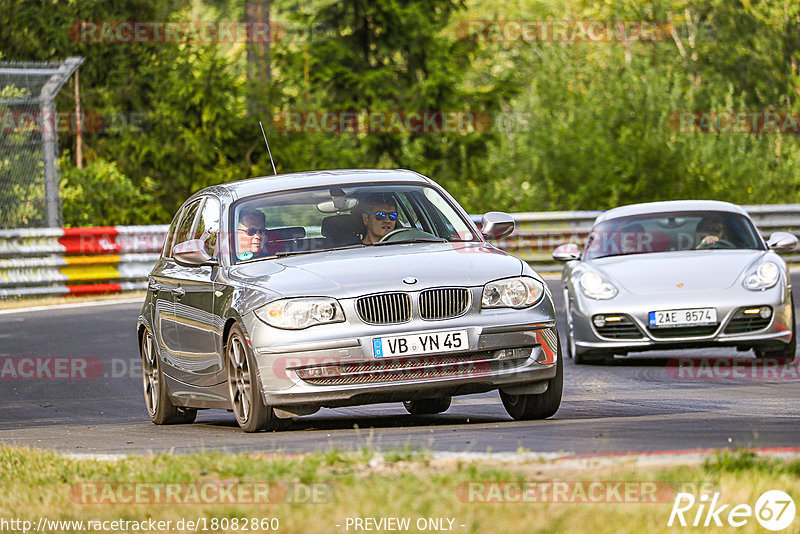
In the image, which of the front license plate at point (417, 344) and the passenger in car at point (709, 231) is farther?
the passenger in car at point (709, 231)

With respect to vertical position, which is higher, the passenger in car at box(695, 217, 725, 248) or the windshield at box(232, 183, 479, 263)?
the windshield at box(232, 183, 479, 263)

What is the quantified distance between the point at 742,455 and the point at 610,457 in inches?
20.2

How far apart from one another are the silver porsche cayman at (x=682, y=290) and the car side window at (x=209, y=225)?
420cm

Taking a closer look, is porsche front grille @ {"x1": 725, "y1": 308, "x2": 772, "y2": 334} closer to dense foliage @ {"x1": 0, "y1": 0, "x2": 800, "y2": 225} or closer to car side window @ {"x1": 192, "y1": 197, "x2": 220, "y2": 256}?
car side window @ {"x1": 192, "y1": 197, "x2": 220, "y2": 256}

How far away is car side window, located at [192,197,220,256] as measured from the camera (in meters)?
9.87

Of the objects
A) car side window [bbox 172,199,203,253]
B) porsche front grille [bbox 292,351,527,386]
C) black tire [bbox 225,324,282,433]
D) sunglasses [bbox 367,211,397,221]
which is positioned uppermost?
sunglasses [bbox 367,211,397,221]

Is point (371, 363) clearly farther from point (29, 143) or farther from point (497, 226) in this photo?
point (29, 143)

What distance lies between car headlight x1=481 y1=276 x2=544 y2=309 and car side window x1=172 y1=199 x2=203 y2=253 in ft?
9.14

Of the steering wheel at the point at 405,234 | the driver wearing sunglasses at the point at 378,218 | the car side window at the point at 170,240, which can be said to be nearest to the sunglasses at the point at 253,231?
the driver wearing sunglasses at the point at 378,218

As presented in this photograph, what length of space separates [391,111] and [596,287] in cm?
2275

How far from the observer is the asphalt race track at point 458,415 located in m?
7.30

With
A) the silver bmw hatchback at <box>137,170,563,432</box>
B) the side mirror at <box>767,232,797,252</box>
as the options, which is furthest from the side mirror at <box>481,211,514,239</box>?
the side mirror at <box>767,232,797,252</box>

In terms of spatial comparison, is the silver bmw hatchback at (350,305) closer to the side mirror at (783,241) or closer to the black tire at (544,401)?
the black tire at (544,401)

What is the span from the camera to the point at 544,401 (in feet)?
29.6
